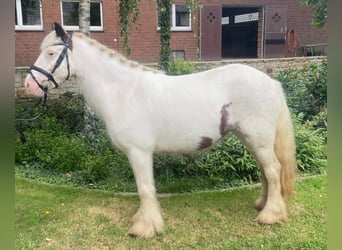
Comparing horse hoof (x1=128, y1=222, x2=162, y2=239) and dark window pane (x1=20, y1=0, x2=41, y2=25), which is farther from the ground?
dark window pane (x1=20, y1=0, x2=41, y2=25)

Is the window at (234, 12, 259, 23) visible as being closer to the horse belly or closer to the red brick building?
the red brick building

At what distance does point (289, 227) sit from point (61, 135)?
377 centimetres

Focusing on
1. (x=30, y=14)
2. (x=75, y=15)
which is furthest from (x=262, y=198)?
(x=30, y=14)

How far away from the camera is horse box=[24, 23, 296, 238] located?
2979mm

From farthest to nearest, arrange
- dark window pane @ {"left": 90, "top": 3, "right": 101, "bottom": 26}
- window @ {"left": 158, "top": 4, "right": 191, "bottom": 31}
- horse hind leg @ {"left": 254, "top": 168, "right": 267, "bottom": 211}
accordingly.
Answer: window @ {"left": 158, "top": 4, "right": 191, "bottom": 31} < dark window pane @ {"left": 90, "top": 3, "right": 101, "bottom": 26} < horse hind leg @ {"left": 254, "top": 168, "right": 267, "bottom": 211}

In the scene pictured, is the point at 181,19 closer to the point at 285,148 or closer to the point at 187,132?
the point at 285,148

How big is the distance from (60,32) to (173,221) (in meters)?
2.10

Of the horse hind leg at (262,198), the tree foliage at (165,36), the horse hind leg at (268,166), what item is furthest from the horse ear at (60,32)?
the tree foliage at (165,36)

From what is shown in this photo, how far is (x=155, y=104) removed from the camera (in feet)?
9.85

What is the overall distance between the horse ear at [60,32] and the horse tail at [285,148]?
204cm

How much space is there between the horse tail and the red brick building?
479 cm

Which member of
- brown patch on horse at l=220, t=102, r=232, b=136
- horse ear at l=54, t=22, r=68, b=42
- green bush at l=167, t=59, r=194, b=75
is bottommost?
brown patch on horse at l=220, t=102, r=232, b=136

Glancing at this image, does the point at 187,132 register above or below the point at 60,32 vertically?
below

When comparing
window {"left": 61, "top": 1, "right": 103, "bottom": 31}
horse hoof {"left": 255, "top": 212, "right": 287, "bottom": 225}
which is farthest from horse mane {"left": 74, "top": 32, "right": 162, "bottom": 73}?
window {"left": 61, "top": 1, "right": 103, "bottom": 31}
